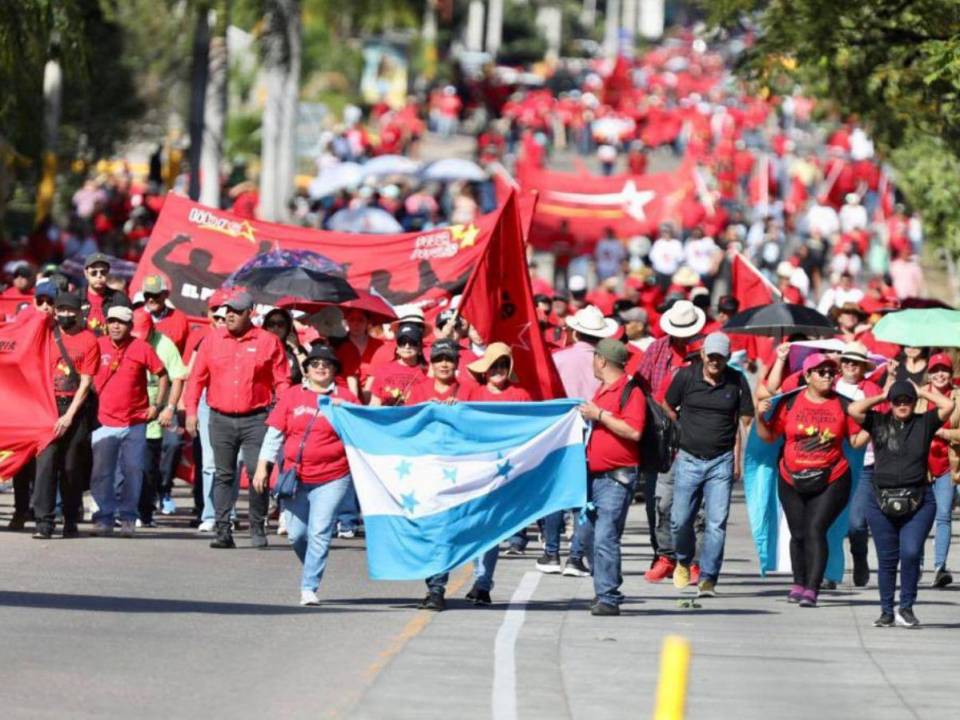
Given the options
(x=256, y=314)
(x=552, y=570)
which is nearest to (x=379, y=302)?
(x=256, y=314)

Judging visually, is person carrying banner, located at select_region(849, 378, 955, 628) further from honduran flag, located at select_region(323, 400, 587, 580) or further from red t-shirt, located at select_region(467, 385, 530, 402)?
red t-shirt, located at select_region(467, 385, 530, 402)

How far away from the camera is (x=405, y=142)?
193ft

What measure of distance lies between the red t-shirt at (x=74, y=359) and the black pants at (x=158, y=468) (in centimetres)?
109

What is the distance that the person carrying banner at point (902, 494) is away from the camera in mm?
15203

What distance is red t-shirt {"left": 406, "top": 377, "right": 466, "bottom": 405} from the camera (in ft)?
51.6

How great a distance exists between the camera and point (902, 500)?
15203 millimetres

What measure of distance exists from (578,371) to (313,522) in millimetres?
5460

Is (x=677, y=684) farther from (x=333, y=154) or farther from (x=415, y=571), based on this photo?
(x=333, y=154)

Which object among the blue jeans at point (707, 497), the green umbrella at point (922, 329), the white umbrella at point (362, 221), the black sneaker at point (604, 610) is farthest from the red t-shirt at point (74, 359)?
the white umbrella at point (362, 221)

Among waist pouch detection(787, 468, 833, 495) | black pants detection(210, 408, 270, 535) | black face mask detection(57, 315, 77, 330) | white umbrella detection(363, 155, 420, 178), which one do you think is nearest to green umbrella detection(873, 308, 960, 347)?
waist pouch detection(787, 468, 833, 495)

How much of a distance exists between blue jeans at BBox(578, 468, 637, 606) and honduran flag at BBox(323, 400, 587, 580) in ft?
→ 0.46

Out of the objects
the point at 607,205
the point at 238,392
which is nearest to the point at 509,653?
the point at 238,392

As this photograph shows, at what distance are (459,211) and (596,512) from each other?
991 inches

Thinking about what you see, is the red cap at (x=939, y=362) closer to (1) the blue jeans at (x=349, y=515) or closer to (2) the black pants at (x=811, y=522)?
(2) the black pants at (x=811, y=522)
